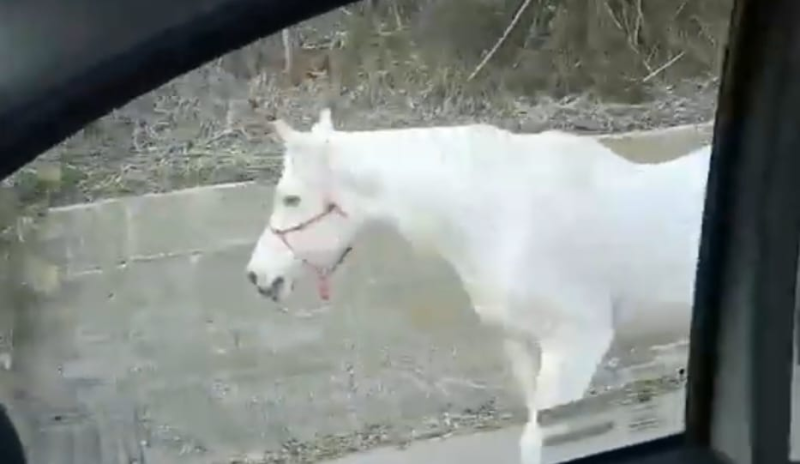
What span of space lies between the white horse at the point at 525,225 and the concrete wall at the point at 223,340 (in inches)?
0.8

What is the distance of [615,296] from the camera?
Answer: 986 millimetres

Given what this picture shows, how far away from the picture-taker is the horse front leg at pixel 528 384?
94 cm

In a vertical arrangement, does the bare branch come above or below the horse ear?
above

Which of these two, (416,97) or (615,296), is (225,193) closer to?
(416,97)

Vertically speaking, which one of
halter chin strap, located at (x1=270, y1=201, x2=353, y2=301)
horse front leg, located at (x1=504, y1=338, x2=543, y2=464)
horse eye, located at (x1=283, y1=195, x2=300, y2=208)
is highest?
horse eye, located at (x1=283, y1=195, x2=300, y2=208)

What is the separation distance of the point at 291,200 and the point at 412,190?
0.36ft

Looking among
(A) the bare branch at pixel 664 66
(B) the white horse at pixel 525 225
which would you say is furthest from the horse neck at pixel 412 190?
(A) the bare branch at pixel 664 66

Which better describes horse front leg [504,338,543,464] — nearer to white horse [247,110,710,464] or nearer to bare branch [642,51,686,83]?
white horse [247,110,710,464]

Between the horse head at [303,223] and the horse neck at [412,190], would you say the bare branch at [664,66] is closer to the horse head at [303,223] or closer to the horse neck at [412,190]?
the horse neck at [412,190]

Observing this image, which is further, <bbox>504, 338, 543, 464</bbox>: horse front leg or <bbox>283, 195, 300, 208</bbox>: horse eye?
<bbox>504, 338, 543, 464</bbox>: horse front leg

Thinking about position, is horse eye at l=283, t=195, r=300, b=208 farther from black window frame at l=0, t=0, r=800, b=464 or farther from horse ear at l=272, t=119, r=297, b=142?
black window frame at l=0, t=0, r=800, b=464

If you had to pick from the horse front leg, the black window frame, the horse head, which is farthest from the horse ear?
the black window frame

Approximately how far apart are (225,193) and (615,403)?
447 millimetres

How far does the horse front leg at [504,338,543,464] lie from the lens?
0.94 meters
